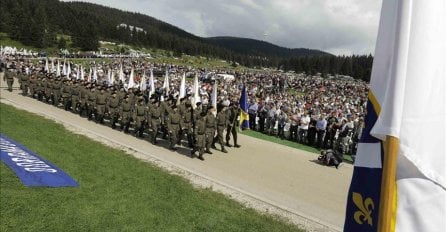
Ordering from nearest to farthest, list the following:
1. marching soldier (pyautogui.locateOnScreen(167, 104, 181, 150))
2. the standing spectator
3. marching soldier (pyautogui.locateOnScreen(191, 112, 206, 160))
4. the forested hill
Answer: marching soldier (pyautogui.locateOnScreen(191, 112, 206, 160)), marching soldier (pyautogui.locateOnScreen(167, 104, 181, 150)), the standing spectator, the forested hill

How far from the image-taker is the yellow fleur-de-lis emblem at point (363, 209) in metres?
2.31

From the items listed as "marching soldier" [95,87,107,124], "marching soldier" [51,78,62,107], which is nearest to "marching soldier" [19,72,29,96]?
"marching soldier" [51,78,62,107]

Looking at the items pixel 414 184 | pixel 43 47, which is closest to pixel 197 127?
pixel 414 184

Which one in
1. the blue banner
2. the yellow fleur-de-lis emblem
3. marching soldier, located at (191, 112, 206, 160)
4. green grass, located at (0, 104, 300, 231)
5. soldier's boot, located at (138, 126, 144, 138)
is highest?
the yellow fleur-de-lis emblem

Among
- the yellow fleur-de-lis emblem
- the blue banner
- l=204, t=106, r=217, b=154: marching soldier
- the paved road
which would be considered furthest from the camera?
l=204, t=106, r=217, b=154: marching soldier

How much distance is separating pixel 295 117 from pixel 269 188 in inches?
357

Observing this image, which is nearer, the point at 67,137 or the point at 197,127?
the point at 197,127

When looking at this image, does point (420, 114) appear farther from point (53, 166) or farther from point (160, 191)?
point (53, 166)

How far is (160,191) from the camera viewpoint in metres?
10.9

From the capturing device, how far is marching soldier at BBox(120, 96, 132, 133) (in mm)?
19203

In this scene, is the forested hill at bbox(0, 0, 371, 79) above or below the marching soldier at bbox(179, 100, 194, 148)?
above

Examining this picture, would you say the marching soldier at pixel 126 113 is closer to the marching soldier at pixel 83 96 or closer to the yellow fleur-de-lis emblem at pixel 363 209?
the marching soldier at pixel 83 96

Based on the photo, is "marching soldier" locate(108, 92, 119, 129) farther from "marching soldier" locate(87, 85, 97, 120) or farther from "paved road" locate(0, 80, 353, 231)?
"marching soldier" locate(87, 85, 97, 120)

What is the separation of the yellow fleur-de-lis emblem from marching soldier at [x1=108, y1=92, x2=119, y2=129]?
18.7 meters
